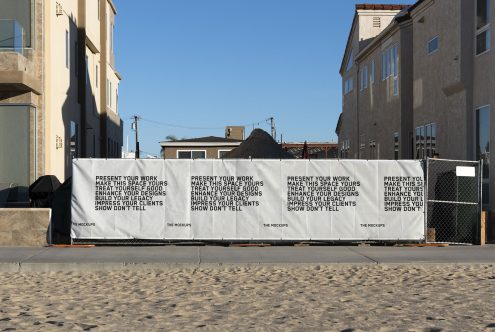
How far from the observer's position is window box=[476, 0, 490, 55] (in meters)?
17.5

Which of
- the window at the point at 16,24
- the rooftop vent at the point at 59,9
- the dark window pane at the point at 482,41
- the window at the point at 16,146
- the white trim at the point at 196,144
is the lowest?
the window at the point at 16,146

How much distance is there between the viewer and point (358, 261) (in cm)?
1229

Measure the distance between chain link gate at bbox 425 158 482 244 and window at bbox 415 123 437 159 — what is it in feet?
19.0

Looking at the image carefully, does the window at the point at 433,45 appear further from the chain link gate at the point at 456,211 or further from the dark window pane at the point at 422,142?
the chain link gate at the point at 456,211

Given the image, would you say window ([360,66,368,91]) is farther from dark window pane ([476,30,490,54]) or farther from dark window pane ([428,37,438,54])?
dark window pane ([476,30,490,54])

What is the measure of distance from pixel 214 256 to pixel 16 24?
9897 millimetres

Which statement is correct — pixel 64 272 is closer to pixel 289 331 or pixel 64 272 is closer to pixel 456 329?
pixel 289 331

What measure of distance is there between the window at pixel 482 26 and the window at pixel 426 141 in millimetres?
4315

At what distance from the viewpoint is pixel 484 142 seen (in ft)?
58.5

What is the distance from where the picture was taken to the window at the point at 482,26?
17.5m

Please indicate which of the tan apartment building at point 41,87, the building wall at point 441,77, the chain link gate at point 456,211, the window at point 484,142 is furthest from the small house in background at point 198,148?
the chain link gate at point 456,211

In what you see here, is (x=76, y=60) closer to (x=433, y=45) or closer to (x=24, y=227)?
(x=24, y=227)

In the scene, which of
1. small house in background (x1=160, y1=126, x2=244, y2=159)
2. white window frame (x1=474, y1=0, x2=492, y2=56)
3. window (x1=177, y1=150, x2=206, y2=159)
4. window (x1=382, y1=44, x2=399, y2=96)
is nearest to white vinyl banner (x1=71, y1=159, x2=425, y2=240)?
white window frame (x1=474, y1=0, x2=492, y2=56)

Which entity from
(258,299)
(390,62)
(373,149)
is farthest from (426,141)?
(258,299)
